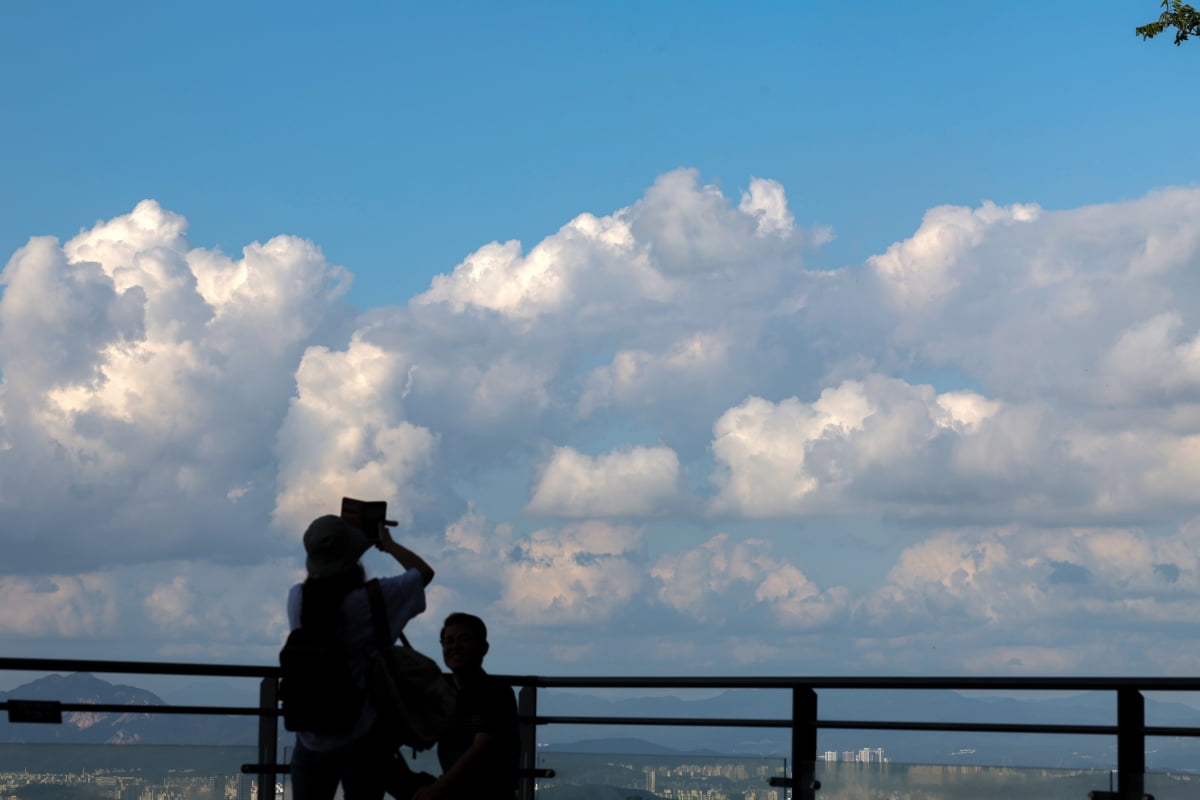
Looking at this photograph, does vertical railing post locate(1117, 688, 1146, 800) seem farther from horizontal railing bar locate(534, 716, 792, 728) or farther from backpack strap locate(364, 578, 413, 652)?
backpack strap locate(364, 578, 413, 652)

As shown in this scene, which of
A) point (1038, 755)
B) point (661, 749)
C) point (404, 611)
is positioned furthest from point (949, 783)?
point (404, 611)

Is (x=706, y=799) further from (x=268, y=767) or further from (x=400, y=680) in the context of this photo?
(x=400, y=680)

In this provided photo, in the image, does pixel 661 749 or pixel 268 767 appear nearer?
pixel 268 767

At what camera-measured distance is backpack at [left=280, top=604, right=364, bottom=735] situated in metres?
5.78

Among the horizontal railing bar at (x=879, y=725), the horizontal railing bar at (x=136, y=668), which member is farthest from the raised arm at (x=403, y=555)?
the horizontal railing bar at (x=879, y=725)

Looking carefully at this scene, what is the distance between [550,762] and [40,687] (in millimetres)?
3047

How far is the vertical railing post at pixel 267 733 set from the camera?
886 cm

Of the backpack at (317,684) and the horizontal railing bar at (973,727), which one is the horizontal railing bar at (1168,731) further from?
the backpack at (317,684)

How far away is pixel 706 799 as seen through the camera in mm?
8961

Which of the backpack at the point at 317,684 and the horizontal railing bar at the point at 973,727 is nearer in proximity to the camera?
the backpack at the point at 317,684

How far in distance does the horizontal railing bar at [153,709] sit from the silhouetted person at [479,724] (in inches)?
111

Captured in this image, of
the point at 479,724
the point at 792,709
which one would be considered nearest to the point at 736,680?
the point at 792,709

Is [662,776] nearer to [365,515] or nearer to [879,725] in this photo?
[879,725]

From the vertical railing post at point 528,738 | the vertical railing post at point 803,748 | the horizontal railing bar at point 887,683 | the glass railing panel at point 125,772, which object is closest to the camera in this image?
the horizontal railing bar at point 887,683
